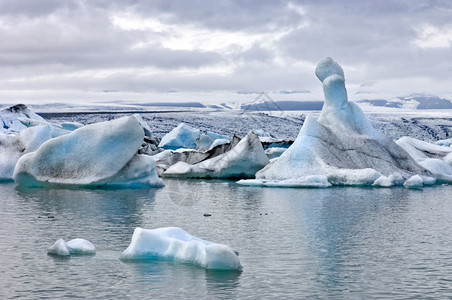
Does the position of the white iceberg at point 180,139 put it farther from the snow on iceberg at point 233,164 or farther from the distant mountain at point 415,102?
the distant mountain at point 415,102

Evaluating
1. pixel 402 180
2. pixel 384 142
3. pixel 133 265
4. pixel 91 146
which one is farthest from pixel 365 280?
pixel 384 142

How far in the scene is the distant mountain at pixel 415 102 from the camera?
353 feet

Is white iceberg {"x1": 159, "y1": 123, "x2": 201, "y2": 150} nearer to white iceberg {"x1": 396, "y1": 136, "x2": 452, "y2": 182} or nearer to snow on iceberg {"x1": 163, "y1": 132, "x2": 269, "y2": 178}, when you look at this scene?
snow on iceberg {"x1": 163, "y1": 132, "x2": 269, "y2": 178}

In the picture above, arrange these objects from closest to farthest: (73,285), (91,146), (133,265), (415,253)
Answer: (73,285) → (133,265) → (415,253) → (91,146)

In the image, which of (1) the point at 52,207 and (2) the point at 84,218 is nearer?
(2) the point at 84,218

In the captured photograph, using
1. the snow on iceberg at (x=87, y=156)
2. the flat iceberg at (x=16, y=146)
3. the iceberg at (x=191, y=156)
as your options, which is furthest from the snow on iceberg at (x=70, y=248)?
the iceberg at (x=191, y=156)

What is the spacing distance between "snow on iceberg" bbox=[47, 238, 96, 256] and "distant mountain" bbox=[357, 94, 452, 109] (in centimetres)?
9939

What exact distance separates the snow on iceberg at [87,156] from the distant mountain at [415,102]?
90831 mm

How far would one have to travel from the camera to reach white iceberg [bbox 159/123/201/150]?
3494cm

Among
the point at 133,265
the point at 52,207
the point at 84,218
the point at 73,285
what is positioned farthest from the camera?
the point at 52,207

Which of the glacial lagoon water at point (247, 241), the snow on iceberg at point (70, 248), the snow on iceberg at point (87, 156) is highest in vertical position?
the snow on iceberg at point (87, 156)

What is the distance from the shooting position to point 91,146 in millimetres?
18547

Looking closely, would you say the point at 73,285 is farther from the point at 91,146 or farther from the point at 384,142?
the point at 384,142

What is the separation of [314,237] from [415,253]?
71.5 inches
